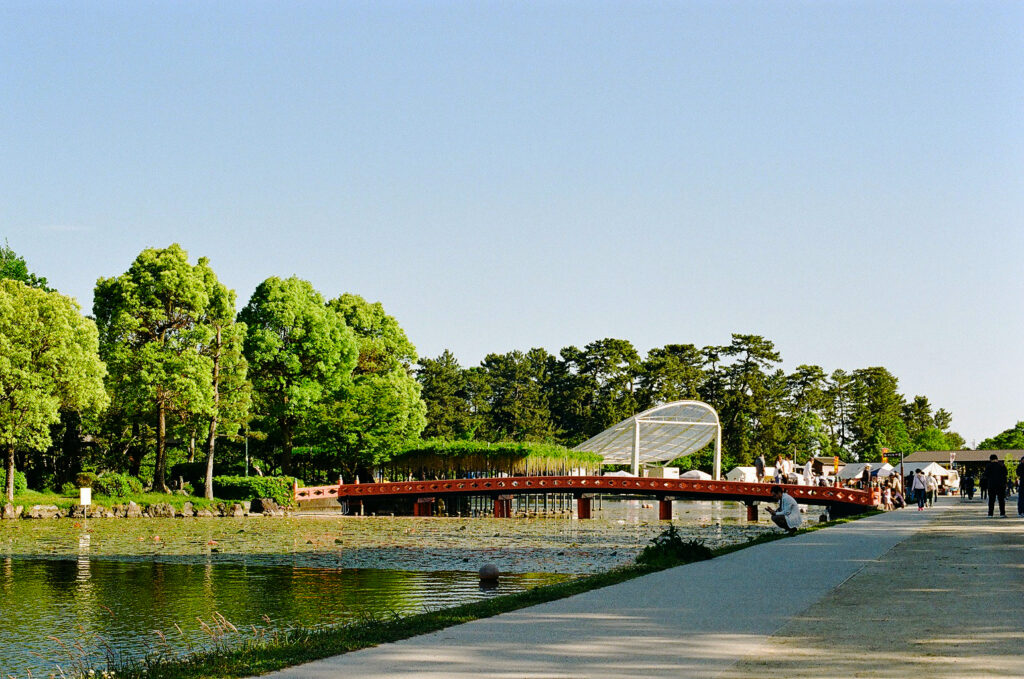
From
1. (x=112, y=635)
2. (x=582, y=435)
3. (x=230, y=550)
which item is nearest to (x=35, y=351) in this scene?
(x=230, y=550)

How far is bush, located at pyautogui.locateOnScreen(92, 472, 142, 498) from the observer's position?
4531 cm

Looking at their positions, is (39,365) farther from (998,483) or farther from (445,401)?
(445,401)

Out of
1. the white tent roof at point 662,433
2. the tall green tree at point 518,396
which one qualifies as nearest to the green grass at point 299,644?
the white tent roof at point 662,433

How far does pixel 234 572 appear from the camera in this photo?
2198 cm

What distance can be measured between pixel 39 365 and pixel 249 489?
1206cm

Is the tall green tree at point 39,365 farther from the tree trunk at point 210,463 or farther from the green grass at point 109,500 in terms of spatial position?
the tree trunk at point 210,463

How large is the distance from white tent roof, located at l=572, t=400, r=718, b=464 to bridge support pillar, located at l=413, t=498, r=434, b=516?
635 inches

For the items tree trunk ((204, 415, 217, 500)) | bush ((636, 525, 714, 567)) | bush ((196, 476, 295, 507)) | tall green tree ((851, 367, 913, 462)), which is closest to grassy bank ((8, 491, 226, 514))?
tree trunk ((204, 415, 217, 500))

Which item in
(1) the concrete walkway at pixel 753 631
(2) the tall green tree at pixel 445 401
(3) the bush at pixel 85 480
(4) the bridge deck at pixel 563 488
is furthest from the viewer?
(2) the tall green tree at pixel 445 401

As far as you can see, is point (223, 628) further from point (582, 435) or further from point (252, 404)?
point (582, 435)

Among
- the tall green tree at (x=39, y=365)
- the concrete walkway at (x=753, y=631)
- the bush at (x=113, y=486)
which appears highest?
the tall green tree at (x=39, y=365)

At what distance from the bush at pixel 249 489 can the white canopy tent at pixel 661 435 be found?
72.6 ft

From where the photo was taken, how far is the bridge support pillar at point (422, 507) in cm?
5466

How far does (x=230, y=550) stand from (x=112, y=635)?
13687 mm
